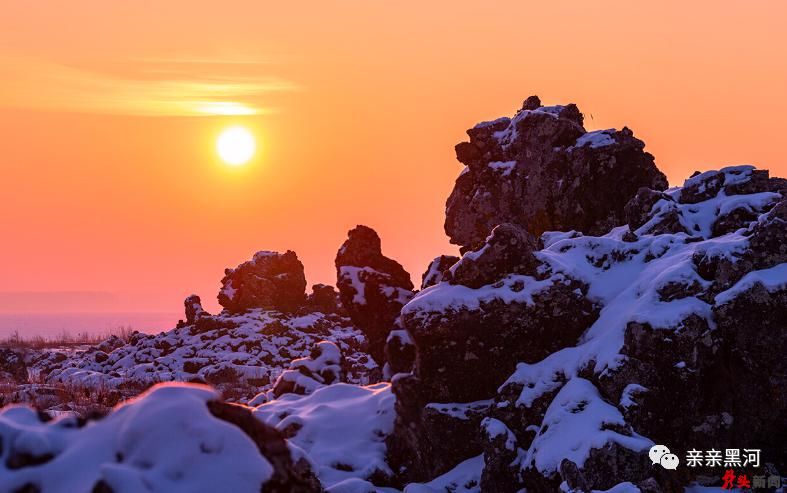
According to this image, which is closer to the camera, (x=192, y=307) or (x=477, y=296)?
(x=477, y=296)

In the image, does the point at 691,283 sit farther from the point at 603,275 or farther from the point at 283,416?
the point at 283,416

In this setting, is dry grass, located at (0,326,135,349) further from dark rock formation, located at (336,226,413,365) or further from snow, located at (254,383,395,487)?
snow, located at (254,383,395,487)

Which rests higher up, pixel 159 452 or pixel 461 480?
pixel 159 452

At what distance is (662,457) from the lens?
23000mm

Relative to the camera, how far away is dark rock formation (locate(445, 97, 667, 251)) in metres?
47.2

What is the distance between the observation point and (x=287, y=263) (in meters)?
87.8

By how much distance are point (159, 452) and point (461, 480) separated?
22.0 m

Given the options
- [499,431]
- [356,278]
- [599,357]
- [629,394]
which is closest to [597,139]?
[356,278]

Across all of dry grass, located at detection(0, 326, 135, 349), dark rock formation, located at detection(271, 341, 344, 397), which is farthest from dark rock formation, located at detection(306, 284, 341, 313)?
dark rock formation, located at detection(271, 341, 344, 397)

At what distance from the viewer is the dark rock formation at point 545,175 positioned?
47.2 metres

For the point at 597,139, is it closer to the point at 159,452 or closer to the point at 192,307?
the point at 159,452

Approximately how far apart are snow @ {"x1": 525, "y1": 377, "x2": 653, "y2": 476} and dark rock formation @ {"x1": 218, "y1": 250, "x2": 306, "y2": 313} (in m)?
59.6

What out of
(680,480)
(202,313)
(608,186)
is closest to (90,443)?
(680,480)

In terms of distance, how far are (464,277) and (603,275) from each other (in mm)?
5209
